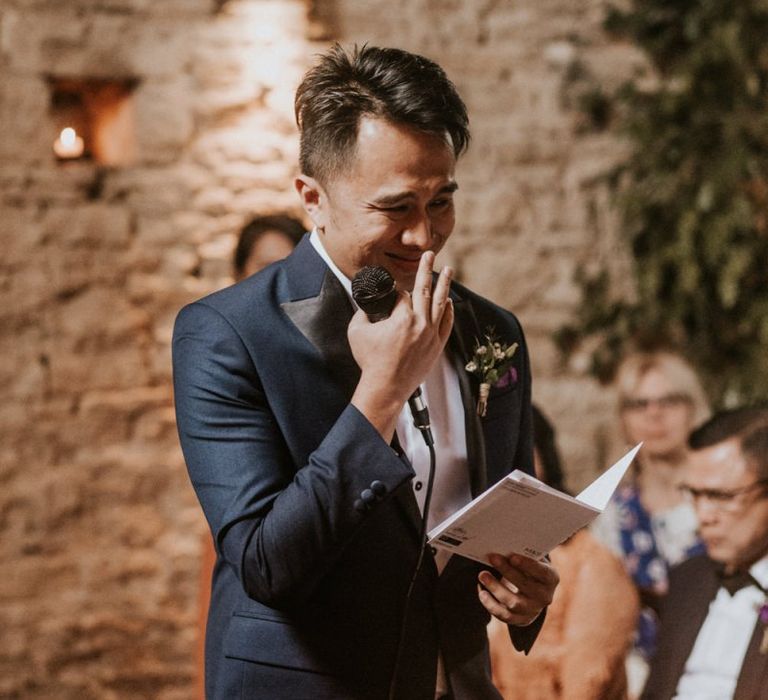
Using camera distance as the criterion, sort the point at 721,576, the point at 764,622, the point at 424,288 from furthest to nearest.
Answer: the point at 721,576
the point at 764,622
the point at 424,288

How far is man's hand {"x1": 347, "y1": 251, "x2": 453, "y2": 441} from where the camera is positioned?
146 cm

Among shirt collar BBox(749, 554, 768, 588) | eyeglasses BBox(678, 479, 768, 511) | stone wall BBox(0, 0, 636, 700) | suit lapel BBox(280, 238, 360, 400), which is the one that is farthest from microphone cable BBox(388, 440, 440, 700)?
stone wall BBox(0, 0, 636, 700)

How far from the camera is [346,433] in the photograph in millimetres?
1442

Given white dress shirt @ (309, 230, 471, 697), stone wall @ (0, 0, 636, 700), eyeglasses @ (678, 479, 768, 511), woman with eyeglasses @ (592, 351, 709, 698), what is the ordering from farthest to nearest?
stone wall @ (0, 0, 636, 700) → woman with eyeglasses @ (592, 351, 709, 698) → eyeglasses @ (678, 479, 768, 511) → white dress shirt @ (309, 230, 471, 697)

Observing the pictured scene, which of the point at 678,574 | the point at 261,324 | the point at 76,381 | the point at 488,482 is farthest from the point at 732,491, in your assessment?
the point at 76,381

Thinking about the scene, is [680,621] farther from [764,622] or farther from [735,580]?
[764,622]

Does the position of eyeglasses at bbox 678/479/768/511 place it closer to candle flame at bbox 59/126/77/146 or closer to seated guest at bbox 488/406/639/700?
seated guest at bbox 488/406/639/700

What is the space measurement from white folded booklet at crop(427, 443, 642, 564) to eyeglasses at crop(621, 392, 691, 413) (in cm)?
287

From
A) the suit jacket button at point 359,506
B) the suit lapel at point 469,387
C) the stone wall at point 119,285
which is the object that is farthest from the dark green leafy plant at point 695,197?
the suit jacket button at point 359,506

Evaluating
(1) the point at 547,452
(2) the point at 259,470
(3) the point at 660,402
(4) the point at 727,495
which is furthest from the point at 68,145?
(2) the point at 259,470

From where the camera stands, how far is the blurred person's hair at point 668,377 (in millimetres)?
4391

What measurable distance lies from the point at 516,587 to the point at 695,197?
3.41 meters

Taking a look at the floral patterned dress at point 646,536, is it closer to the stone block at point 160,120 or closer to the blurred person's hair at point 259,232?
the blurred person's hair at point 259,232

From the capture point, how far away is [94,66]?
4.16 m
